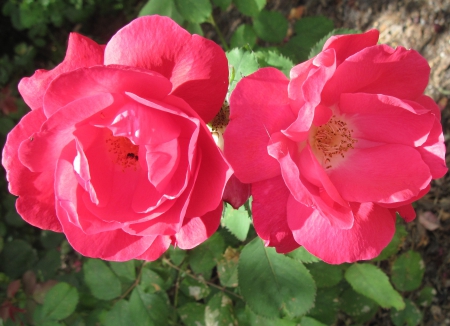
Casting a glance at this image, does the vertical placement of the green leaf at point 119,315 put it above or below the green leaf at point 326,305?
above

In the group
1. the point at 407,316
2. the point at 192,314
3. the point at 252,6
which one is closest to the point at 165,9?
the point at 252,6

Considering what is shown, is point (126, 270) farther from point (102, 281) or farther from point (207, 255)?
point (207, 255)

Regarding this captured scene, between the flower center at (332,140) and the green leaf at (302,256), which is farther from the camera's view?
the green leaf at (302,256)

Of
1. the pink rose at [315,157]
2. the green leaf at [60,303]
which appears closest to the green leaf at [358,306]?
the pink rose at [315,157]

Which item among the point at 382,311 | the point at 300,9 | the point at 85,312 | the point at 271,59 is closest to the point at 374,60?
the point at 271,59

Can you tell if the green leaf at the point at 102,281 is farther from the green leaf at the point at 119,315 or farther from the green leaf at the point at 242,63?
the green leaf at the point at 242,63

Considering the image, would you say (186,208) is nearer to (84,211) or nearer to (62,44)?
(84,211)
